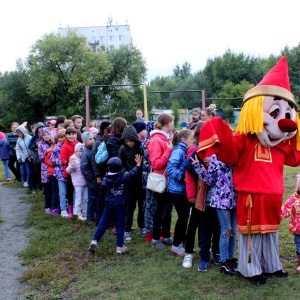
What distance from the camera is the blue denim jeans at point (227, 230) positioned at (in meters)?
4.21

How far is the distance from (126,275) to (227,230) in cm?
123

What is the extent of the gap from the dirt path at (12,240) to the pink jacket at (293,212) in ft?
9.78

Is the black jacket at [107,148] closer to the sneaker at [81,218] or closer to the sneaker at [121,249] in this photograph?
the sneaker at [81,218]

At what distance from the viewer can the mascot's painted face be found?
3.79 metres

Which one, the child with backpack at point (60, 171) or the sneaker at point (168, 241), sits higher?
the child with backpack at point (60, 171)

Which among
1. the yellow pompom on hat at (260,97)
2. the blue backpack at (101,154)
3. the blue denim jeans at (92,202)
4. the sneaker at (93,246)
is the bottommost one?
the sneaker at (93,246)

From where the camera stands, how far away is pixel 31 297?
393 cm

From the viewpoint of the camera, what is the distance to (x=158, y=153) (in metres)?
5.04

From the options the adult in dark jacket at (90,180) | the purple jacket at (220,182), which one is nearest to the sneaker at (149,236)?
the adult in dark jacket at (90,180)

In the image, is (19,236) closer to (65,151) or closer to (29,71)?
(65,151)

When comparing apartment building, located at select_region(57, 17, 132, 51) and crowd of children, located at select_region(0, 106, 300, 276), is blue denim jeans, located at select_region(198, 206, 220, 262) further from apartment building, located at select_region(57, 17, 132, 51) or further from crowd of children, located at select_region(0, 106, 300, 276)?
apartment building, located at select_region(57, 17, 132, 51)

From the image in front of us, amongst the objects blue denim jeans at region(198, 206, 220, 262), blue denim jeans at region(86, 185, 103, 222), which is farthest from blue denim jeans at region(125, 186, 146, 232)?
blue denim jeans at region(198, 206, 220, 262)

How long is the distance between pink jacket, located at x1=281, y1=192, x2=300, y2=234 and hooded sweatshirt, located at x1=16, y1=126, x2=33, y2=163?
664 cm

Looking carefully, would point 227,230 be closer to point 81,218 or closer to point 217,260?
point 217,260
